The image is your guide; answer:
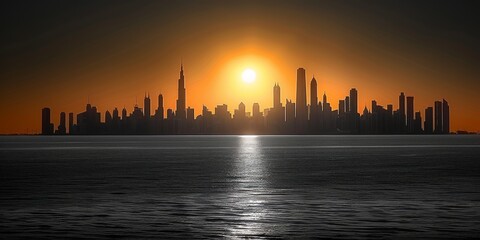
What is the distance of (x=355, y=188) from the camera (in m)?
64.0

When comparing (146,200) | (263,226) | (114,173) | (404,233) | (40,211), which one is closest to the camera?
(404,233)

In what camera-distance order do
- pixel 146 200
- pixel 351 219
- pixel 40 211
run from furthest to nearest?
pixel 146 200, pixel 40 211, pixel 351 219

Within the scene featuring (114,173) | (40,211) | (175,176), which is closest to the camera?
(40,211)

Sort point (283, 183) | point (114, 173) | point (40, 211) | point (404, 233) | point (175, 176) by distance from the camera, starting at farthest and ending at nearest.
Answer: point (114, 173)
point (175, 176)
point (283, 183)
point (40, 211)
point (404, 233)

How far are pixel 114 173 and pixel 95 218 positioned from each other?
156 feet

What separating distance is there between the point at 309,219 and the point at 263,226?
408 cm

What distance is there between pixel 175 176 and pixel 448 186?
2951 cm

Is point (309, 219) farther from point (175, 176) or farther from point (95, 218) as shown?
point (175, 176)

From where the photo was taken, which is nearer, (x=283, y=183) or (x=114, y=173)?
(x=283, y=183)

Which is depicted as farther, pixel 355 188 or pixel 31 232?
pixel 355 188

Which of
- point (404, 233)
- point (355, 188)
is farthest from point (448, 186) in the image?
point (404, 233)

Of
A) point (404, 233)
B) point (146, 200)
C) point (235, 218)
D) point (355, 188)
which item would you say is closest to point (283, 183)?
point (355, 188)

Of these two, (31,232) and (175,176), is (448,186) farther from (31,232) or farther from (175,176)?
(31,232)

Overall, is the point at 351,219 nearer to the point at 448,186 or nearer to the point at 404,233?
the point at 404,233
